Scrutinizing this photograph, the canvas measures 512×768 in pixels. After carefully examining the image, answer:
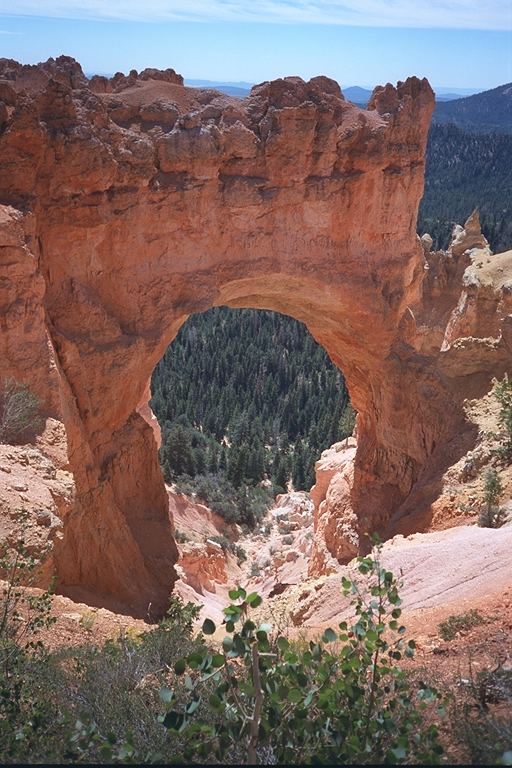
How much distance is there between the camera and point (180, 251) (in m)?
15.9

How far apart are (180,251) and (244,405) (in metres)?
33.0

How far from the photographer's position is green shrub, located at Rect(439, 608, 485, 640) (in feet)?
24.8

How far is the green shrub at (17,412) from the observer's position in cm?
1104

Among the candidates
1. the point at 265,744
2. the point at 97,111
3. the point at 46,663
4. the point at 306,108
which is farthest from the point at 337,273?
the point at 265,744

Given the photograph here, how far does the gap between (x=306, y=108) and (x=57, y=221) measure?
21.0 feet

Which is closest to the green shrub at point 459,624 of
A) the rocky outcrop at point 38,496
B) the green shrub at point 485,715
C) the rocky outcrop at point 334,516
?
the green shrub at point 485,715

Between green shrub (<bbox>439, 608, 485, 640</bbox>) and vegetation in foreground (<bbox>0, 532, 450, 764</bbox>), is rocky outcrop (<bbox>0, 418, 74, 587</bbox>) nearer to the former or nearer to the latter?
vegetation in foreground (<bbox>0, 532, 450, 764</bbox>)

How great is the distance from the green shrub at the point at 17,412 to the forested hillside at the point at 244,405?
775 inches

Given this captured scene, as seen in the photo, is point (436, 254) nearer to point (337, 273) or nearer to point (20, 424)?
point (337, 273)

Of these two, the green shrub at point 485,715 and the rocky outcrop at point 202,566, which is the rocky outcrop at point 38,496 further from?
the rocky outcrop at point 202,566

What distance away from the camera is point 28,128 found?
13016 millimetres

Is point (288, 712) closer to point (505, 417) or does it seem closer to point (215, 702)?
point (215, 702)

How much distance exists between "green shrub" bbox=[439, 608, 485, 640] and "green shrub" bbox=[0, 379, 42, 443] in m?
7.29

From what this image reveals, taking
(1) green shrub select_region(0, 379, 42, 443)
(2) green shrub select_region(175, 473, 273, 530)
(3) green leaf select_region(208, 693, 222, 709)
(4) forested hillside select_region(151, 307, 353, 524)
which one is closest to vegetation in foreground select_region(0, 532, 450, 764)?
(3) green leaf select_region(208, 693, 222, 709)
